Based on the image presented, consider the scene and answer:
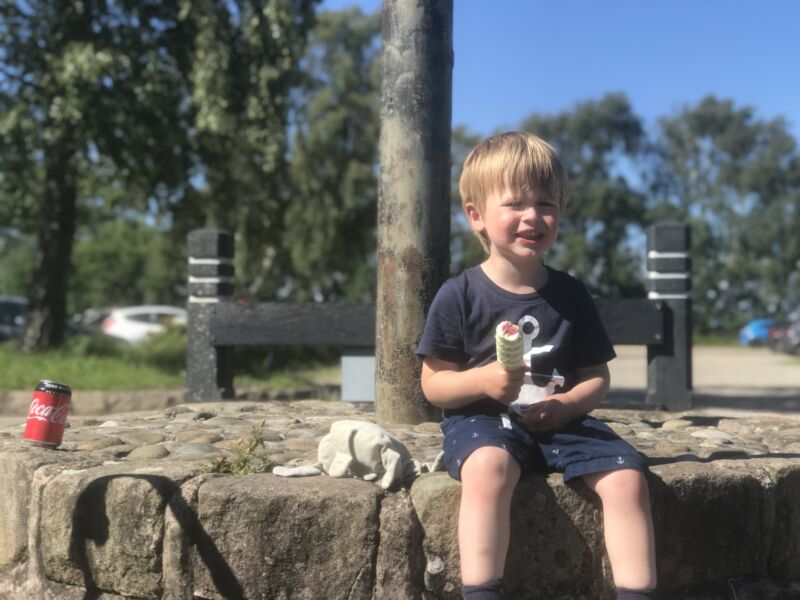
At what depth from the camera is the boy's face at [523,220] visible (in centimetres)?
280

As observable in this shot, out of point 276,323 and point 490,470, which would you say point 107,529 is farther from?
point 276,323

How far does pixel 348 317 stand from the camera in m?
7.18

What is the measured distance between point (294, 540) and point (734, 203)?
55489mm

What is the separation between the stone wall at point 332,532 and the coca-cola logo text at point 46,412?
4.6 inches

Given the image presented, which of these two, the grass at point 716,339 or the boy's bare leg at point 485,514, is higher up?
the boy's bare leg at point 485,514

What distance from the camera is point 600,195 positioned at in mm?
51438

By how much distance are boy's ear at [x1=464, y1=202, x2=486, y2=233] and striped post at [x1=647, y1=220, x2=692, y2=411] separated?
14.9 feet

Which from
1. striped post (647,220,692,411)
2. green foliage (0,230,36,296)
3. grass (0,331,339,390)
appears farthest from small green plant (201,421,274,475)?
green foliage (0,230,36,296)

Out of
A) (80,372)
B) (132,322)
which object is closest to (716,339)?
(132,322)

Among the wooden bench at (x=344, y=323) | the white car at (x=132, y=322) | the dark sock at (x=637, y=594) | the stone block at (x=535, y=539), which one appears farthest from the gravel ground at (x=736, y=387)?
the white car at (x=132, y=322)

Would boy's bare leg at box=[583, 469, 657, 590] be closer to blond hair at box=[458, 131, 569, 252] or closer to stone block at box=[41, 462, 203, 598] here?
blond hair at box=[458, 131, 569, 252]

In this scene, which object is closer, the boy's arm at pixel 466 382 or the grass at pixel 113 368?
the boy's arm at pixel 466 382

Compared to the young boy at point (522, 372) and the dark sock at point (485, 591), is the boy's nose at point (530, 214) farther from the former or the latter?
the dark sock at point (485, 591)

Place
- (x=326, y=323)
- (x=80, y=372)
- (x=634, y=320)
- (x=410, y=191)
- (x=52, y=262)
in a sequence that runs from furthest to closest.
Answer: (x=52, y=262) → (x=80, y=372) → (x=326, y=323) → (x=634, y=320) → (x=410, y=191)
